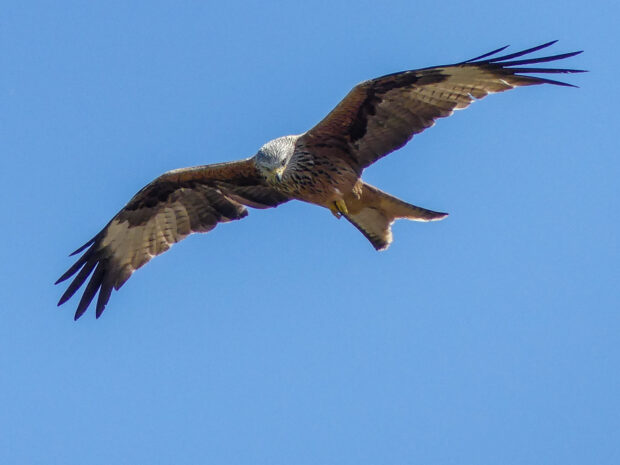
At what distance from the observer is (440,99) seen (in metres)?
9.37

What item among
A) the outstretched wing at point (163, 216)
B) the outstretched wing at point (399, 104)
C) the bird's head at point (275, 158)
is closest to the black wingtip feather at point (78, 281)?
the outstretched wing at point (163, 216)

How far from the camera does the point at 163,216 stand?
10.8 m

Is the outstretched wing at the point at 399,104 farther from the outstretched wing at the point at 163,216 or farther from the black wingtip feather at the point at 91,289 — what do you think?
the black wingtip feather at the point at 91,289

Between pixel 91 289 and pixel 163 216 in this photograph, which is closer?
pixel 91 289

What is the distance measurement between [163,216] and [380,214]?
7.53 feet

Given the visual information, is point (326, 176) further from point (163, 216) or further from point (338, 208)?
point (163, 216)

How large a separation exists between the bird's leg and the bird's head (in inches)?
26.6

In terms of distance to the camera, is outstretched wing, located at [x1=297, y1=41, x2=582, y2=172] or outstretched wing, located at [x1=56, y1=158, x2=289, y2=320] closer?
outstretched wing, located at [x1=297, y1=41, x2=582, y2=172]

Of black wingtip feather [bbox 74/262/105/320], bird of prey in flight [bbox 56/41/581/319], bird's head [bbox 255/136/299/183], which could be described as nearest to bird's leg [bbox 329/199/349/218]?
bird of prey in flight [bbox 56/41/581/319]

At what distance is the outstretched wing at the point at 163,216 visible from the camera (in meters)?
10.4

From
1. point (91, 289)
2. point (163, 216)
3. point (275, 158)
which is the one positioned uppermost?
point (163, 216)

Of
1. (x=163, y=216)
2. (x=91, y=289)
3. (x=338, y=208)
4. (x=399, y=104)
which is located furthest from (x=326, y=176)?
(x=91, y=289)

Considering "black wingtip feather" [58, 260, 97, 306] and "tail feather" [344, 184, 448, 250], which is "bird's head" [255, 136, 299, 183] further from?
"black wingtip feather" [58, 260, 97, 306]

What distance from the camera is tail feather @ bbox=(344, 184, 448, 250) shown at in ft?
32.3
